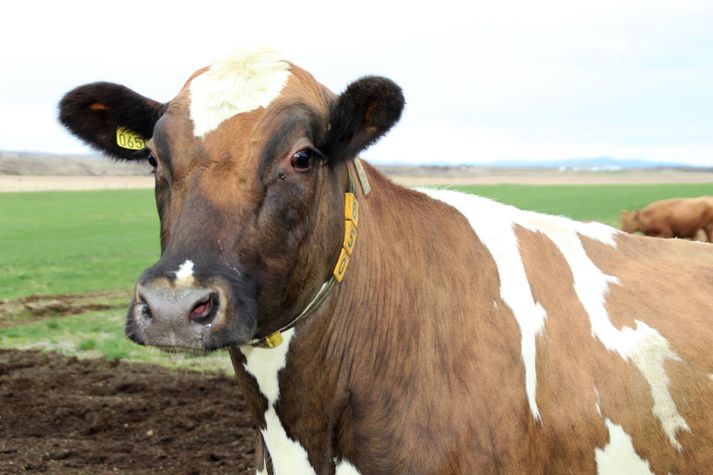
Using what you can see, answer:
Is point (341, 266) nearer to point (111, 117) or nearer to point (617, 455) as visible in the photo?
point (111, 117)

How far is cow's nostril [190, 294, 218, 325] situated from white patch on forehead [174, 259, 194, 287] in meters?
0.09

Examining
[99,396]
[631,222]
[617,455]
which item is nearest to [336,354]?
[617,455]

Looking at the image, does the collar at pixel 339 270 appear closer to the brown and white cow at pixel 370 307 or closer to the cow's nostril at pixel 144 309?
the brown and white cow at pixel 370 307

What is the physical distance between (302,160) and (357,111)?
14.3 inches

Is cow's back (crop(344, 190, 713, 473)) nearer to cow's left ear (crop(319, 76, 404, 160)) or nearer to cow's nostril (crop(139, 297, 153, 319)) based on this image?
cow's left ear (crop(319, 76, 404, 160))

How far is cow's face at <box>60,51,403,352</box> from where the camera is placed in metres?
2.92

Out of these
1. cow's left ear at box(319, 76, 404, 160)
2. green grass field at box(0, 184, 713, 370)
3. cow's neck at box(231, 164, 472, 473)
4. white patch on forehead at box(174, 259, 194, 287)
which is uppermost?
cow's left ear at box(319, 76, 404, 160)

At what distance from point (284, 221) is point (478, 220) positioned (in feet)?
4.52

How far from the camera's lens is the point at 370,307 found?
382cm

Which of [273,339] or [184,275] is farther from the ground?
[184,275]

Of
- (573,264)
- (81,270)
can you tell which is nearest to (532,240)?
(573,264)

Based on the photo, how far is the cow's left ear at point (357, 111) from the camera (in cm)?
352

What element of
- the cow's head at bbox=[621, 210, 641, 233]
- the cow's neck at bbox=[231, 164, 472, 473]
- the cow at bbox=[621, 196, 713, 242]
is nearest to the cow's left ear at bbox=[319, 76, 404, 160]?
the cow's neck at bbox=[231, 164, 472, 473]

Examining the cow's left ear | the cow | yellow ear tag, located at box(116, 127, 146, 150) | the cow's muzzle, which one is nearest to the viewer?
the cow's muzzle
